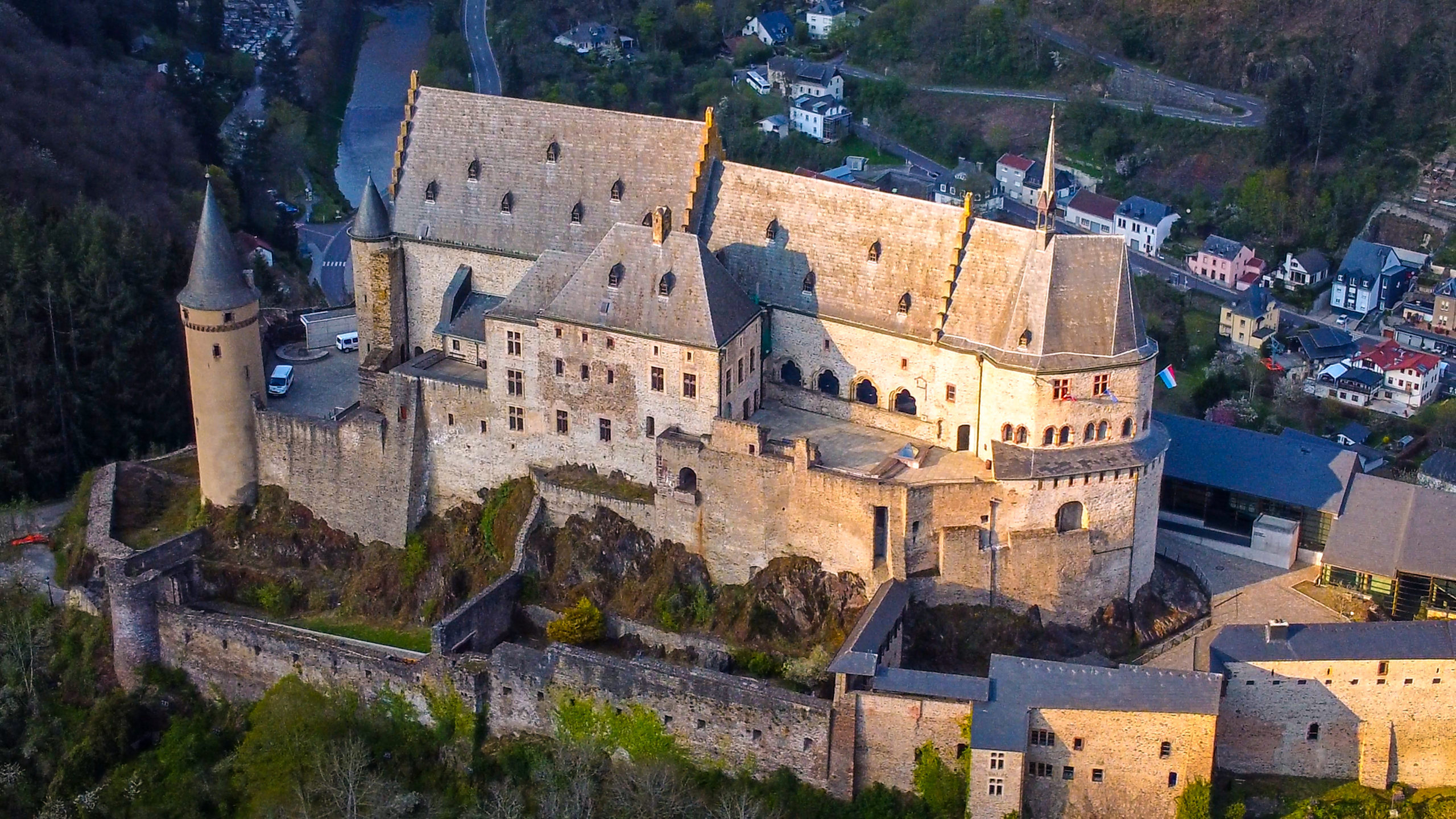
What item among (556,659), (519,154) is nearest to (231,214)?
(519,154)

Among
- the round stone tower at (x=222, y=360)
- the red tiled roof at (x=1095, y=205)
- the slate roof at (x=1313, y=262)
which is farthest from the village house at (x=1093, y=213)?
the round stone tower at (x=222, y=360)

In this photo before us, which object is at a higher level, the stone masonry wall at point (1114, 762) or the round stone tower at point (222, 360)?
the round stone tower at point (222, 360)

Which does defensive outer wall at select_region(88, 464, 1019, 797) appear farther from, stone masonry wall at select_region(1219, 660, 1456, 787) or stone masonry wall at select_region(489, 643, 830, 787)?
stone masonry wall at select_region(1219, 660, 1456, 787)

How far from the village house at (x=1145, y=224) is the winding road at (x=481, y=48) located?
4787 cm

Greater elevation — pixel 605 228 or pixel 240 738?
pixel 605 228

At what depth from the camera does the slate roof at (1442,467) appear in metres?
80.9

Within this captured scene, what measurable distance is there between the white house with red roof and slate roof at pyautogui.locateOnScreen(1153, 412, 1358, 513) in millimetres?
33184

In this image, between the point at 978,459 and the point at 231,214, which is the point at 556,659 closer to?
the point at 978,459

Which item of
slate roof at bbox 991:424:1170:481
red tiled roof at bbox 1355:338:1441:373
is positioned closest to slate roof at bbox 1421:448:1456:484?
red tiled roof at bbox 1355:338:1441:373

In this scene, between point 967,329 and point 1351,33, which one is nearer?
point 967,329

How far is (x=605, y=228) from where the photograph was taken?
2564 inches

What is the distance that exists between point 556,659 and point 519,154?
19981mm

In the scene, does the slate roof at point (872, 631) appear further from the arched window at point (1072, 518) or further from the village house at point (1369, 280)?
the village house at point (1369, 280)

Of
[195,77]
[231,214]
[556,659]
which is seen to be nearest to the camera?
[556,659]
